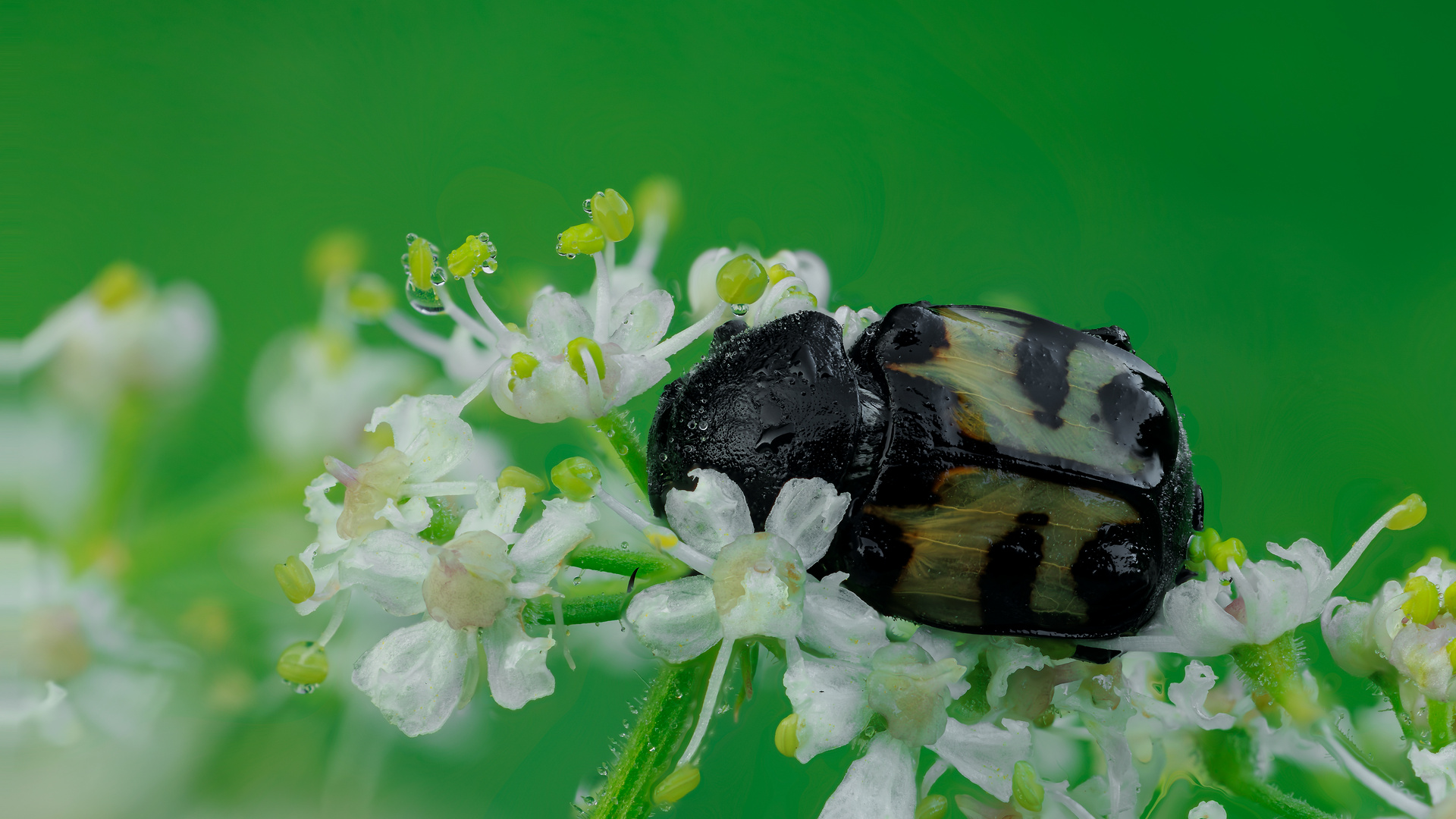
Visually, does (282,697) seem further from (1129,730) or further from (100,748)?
(1129,730)

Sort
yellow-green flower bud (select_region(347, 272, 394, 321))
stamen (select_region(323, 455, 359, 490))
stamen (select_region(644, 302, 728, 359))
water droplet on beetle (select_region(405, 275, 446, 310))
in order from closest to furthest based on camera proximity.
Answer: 1. stamen (select_region(323, 455, 359, 490))
2. stamen (select_region(644, 302, 728, 359))
3. water droplet on beetle (select_region(405, 275, 446, 310))
4. yellow-green flower bud (select_region(347, 272, 394, 321))

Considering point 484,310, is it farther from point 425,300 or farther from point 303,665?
point 303,665

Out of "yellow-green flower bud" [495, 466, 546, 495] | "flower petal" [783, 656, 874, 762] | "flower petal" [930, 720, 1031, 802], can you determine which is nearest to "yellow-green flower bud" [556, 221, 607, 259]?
"yellow-green flower bud" [495, 466, 546, 495]

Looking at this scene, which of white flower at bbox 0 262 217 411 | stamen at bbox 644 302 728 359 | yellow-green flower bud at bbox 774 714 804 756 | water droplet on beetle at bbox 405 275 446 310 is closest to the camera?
yellow-green flower bud at bbox 774 714 804 756

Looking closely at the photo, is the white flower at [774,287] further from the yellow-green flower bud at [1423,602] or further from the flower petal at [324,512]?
the yellow-green flower bud at [1423,602]

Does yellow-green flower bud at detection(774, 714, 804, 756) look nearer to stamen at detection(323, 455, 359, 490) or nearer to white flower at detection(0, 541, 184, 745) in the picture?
stamen at detection(323, 455, 359, 490)
